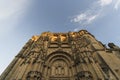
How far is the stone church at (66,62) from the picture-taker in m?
19.6

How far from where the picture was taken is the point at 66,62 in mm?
24453

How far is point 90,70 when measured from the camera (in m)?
20.1

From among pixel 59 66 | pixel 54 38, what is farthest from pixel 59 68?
pixel 54 38

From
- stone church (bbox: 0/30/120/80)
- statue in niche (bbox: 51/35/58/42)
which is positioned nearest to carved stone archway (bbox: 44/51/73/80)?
stone church (bbox: 0/30/120/80)

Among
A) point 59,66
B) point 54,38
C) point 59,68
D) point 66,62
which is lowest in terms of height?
point 59,68

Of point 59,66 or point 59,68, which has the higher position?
point 59,66

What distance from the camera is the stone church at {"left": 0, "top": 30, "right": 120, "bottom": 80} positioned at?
19.6m

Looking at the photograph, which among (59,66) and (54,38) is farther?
(54,38)

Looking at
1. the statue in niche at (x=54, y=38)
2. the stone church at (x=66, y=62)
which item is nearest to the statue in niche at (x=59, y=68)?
the stone church at (x=66, y=62)

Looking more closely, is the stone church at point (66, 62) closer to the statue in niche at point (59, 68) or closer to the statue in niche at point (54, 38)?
the statue in niche at point (59, 68)

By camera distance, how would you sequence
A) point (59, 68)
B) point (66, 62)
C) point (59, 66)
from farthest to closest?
point (66, 62) < point (59, 66) < point (59, 68)

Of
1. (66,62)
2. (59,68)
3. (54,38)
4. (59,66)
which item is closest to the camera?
(59,68)

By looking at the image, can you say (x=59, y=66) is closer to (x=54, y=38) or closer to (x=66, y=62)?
(x=66, y=62)

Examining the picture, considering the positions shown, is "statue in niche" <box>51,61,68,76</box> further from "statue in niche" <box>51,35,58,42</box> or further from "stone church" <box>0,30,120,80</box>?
"statue in niche" <box>51,35,58,42</box>
